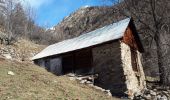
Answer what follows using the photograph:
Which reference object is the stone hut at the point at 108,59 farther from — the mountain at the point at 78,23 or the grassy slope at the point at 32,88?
the mountain at the point at 78,23

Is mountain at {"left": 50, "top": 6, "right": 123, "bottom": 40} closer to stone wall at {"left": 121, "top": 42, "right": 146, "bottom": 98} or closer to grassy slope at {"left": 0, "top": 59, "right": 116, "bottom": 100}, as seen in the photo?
stone wall at {"left": 121, "top": 42, "right": 146, "bottom": 98}

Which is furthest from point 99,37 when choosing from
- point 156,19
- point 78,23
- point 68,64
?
point 78,23

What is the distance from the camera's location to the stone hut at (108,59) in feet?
78.0

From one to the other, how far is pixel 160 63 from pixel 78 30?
4160cm

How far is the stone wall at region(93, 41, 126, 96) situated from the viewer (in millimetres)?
23469

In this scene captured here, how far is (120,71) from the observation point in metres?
23.6

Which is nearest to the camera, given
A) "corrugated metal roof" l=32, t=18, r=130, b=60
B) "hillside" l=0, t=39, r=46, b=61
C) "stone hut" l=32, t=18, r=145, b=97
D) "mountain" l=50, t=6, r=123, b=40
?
"stone hut" l=32, t=18, r=145, b=97

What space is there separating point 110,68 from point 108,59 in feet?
2.46

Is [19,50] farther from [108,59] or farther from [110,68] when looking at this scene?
[110,68]

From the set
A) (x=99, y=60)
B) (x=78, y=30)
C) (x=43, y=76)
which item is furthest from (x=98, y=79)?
(x=78, y=30)

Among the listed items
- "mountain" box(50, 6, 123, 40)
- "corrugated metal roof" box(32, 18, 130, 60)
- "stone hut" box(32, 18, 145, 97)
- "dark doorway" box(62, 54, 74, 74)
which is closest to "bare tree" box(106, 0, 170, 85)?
"stone hut" box(32, 18, 145, 97)

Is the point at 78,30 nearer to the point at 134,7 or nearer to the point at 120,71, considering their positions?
the point at 134,7

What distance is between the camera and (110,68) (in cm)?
2419

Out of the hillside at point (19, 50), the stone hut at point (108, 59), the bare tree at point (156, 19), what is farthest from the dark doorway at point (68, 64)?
the hillside at point (19, 50)
